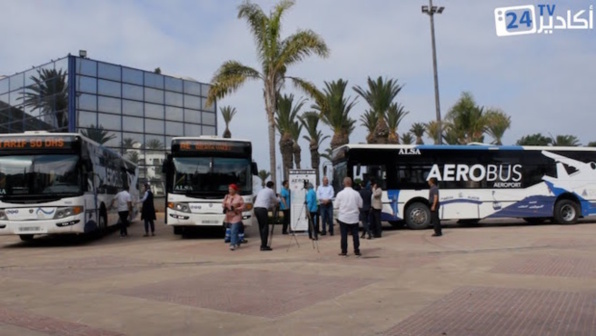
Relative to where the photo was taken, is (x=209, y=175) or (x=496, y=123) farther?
(x=496, y=123)

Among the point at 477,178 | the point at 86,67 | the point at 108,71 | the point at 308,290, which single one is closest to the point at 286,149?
the point at 108,71

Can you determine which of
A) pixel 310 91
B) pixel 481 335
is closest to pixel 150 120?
pixel 310 91

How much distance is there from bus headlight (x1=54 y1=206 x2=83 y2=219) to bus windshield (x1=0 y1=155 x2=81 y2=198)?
1.39 ft

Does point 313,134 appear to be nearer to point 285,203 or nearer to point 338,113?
point 338,113

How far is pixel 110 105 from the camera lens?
111 ft

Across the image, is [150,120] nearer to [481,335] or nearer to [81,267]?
[81,267]

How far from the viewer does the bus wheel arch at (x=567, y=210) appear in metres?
20.5

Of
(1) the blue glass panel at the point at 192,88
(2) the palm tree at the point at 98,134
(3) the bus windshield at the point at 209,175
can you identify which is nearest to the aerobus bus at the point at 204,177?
(3) the bus windshield at the point at 209,175

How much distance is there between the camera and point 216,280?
9.48 m

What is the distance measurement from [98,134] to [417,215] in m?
21.8

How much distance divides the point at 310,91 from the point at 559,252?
14.9 metres

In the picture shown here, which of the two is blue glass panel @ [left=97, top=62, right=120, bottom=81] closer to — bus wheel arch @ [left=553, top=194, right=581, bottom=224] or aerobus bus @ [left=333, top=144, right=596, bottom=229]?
aerobus bus @ [left=333, top=144, right=596, bottom=229]

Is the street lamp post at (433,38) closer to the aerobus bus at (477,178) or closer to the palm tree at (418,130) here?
the aerobus bus at (477,178)

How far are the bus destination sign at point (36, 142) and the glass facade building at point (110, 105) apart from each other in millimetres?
A: 17236
